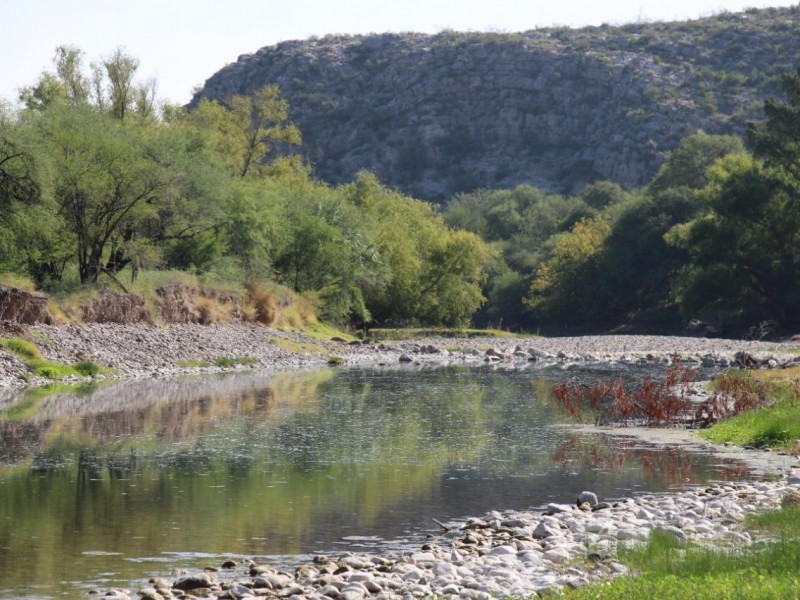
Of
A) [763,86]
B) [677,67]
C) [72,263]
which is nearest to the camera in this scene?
[72,263]

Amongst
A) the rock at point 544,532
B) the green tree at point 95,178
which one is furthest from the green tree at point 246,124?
the rock at point 544,532

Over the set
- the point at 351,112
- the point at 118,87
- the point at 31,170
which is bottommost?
the point at 31,170

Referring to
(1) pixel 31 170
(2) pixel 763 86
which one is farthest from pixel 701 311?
(2) pixel 763 86

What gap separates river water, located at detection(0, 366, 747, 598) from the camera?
1398 cm

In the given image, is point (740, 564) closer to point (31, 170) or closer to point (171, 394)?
point (171, 394)

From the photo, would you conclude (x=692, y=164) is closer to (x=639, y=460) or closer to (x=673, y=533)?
(x=639, y=460)

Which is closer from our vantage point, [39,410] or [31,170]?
[39,410]

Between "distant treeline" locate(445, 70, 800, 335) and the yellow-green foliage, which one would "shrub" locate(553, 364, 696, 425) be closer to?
the yellow-green foliage

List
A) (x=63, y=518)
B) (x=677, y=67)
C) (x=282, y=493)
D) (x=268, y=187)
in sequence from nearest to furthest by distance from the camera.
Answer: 1. (x=63, y=518)
2. (x=282, y=493)
3. (x=268, y=187)
4. (x=677, y=67)

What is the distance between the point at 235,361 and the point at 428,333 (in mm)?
32922

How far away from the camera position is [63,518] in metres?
15.7

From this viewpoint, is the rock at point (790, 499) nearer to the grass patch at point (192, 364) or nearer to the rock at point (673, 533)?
the rock at point (673, 533)

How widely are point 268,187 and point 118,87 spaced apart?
1371cm

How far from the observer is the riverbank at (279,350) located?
43.7 metres
